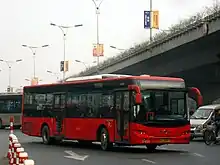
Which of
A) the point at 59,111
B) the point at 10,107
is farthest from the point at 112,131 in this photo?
the point at 10,107

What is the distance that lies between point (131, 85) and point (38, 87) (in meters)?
8.90

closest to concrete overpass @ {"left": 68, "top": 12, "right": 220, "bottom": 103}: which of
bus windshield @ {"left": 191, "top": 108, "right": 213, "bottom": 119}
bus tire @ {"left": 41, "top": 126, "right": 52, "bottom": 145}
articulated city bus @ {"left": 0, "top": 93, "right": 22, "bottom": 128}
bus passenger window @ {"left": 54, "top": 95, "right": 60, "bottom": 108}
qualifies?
bus windshield @ {"left": 191, "top": 108, "right": 213, "bottom": 119}

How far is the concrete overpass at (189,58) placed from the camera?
1465 inches

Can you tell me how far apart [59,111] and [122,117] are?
18.4ft

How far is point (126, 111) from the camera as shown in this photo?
20422 mm

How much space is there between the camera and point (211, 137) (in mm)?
25547

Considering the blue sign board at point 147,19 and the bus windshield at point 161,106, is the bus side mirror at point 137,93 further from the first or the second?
the blue sign board at point 147,19

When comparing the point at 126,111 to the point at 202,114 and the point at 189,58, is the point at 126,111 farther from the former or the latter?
the point at 189,58

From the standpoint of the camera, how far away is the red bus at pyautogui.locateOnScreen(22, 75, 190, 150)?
65.6ft

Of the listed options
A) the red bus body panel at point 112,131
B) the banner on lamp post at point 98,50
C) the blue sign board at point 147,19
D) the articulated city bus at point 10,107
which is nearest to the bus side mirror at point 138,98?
the red bus body panel at point 112,131

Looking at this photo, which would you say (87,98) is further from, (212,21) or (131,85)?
(212,21)

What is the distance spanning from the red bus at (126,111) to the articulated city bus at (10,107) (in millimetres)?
21332

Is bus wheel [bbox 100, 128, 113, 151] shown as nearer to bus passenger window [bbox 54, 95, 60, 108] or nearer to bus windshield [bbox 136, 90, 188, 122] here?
bus windshield [bbox 136, 90, 188, 122]

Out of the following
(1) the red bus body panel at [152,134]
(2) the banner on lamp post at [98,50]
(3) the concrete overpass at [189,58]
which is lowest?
(1) the red bus body panel at [152,134]
